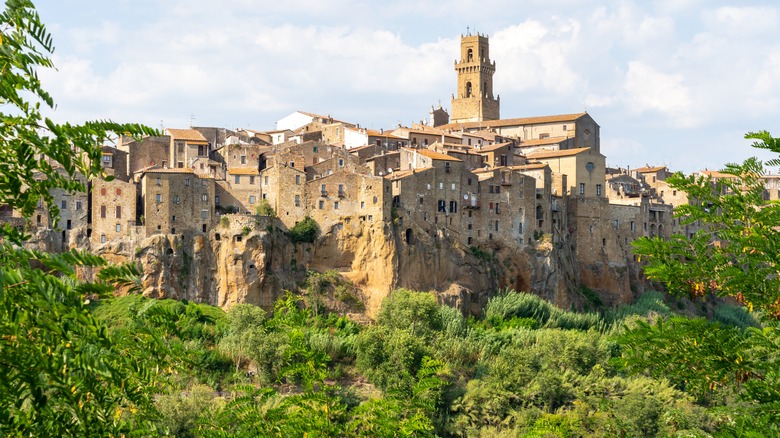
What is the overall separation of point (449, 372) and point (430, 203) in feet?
48.5

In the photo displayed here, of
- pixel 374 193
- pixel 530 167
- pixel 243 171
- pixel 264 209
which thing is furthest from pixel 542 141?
pixel 264 209

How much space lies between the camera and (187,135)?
71438mm

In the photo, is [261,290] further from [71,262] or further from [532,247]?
[71,262]

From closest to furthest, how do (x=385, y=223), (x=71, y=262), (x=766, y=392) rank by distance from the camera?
(x=71, y=262) → (x=766, y=392) → (x=385, y=223)

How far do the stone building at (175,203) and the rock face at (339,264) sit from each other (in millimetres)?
724

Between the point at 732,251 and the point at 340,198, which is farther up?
the point at 340,198

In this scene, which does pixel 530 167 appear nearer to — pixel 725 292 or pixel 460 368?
pixel 460 368

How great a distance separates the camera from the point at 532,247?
230ft

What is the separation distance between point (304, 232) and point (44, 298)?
5509cm

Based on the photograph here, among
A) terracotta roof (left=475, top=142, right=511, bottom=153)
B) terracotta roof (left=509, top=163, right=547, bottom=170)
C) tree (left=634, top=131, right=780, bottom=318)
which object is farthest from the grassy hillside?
tree (left=634, top=131, right=780, bottom=318)

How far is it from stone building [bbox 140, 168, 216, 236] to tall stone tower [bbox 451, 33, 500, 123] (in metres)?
44.0

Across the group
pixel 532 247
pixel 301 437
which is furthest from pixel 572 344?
pixel 301 437

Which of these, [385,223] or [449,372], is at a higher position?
[385,223]

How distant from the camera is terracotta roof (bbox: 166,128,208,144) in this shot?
70250 millimetres
